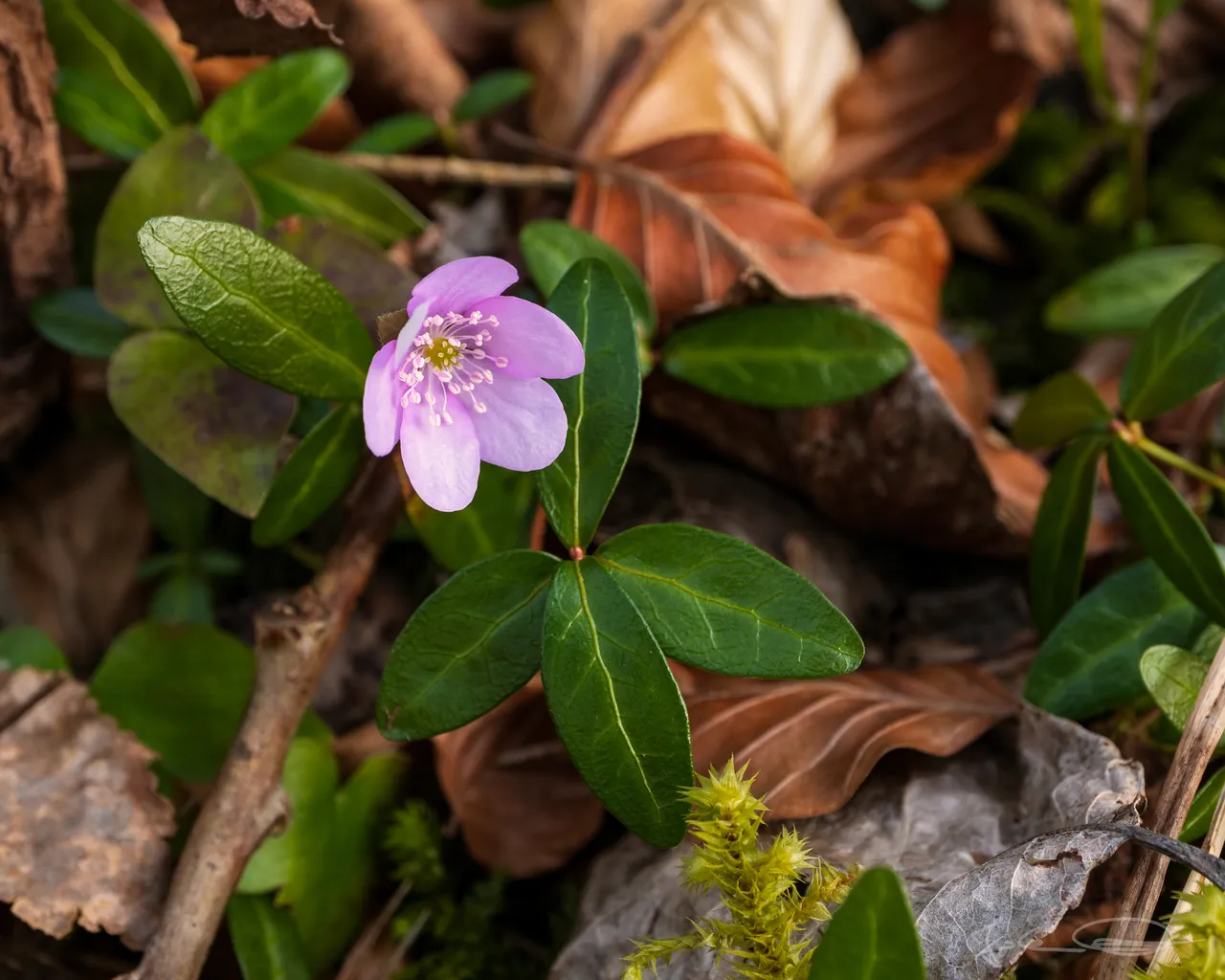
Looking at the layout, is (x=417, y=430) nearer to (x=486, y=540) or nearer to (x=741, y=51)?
(x=486, y=540)

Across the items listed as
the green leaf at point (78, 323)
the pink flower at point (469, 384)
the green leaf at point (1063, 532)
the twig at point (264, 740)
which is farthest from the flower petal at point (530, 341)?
the green leaf at point (1063, 532)

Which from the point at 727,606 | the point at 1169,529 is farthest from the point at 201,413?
the point at 1169,529

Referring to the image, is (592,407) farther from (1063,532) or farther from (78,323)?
(78,323)

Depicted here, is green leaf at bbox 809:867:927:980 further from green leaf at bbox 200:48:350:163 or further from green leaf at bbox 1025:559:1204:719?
green leaf at bbox 200:48:350:163

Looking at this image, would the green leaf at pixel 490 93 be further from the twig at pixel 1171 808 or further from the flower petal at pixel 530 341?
the twig at pixel 1171 808

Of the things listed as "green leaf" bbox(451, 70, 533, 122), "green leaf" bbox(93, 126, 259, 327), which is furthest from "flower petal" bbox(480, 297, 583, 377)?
"green leaf" bbox(451, 70, 533, 122)

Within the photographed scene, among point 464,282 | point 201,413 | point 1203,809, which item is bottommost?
point 1203,809
